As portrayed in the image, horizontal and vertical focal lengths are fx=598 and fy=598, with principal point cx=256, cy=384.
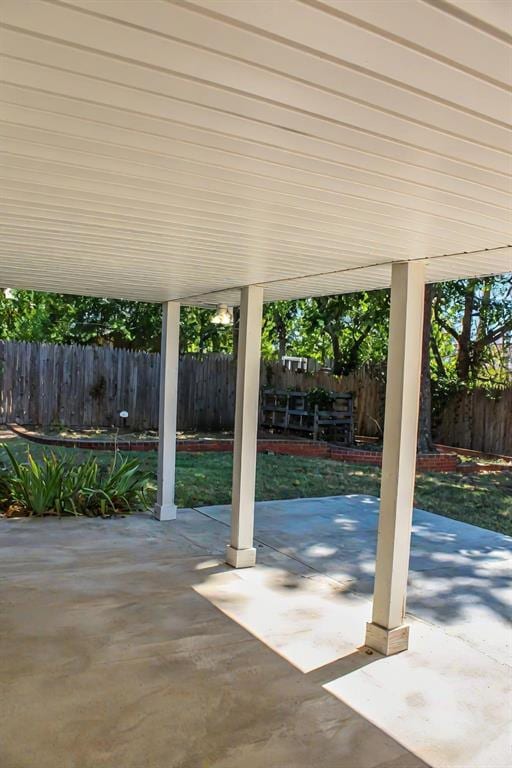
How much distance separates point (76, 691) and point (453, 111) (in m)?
2.90

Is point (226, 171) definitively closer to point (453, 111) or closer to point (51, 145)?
point (51, 145)

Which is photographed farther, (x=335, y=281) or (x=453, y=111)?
(x=335, y=281)

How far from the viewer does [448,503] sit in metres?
7.79

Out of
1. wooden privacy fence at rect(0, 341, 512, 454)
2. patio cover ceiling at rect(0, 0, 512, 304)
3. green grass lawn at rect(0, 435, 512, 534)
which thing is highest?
patio cover ceiling at rect(0, 0, 512, 304)

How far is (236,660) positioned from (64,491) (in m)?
3.63

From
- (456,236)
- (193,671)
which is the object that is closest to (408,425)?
(456,236)

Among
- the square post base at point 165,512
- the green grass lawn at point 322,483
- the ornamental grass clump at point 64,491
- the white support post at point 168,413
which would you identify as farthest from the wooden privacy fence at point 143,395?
the square post base at point 165,512

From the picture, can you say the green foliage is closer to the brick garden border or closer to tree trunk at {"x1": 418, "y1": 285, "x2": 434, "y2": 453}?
tree trunk at {"x1": 418, "y1": 285, "x2": 434, "y2": 453}

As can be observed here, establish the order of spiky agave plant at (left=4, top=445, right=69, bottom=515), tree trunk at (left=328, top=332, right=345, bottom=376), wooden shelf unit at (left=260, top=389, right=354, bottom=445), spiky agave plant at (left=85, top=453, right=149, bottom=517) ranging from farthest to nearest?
tree trunk at (left=328, top=332, right=345, bottom=376) → wooden shelf unit at (left=260, top=389, right=354, bottom=445) → spiky agave plant at (left=85, top=453, right=149, bottom=517) → spiky agave plant at (left=4, top=445, right=69, bottom=515)

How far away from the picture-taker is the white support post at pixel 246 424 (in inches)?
192

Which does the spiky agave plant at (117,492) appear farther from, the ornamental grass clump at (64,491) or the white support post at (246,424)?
the white support post at (246,424)

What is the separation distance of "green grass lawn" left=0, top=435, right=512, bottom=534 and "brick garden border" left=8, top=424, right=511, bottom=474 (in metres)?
0.29

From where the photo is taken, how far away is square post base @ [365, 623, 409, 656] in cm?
344

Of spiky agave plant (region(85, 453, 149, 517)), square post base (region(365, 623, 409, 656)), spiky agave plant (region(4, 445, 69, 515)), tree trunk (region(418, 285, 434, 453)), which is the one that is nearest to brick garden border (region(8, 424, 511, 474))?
tree trunk (region(418, 285, 434, 453))
